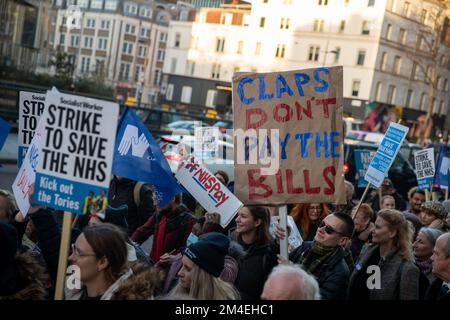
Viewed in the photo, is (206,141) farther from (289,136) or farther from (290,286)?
(290,286)

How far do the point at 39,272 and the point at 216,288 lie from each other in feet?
3.30

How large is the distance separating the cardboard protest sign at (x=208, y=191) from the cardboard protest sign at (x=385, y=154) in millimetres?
2791

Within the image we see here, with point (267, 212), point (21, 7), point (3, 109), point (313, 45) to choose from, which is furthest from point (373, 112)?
point (267, 212)

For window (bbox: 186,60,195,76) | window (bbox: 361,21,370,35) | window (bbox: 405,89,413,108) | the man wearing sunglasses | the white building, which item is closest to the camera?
the man wearing sunglasses

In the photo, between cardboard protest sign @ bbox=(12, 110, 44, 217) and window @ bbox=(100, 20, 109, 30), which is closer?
cardboard protest sign @ bbox=(12, 110, 44, 217)

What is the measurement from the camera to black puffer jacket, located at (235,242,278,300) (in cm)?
505

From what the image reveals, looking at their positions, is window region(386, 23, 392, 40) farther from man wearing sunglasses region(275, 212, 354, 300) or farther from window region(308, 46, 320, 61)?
man wearing sunglasses region(275, 212, 354, 300)

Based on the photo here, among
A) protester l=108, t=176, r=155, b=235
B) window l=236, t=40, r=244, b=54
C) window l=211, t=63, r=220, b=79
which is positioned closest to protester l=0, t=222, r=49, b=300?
protester l=108, t=176, r=155, b=235

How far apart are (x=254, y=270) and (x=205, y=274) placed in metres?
0.87

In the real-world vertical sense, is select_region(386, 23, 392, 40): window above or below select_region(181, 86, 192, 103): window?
above

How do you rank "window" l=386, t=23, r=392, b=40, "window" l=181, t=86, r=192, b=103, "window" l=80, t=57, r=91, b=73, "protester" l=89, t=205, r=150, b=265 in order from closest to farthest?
1. "protester" l=89, t=205, r=150, b=265
2. "window" l=386, t=23, r=392, b=40
3. "window" l=181, t=86, r=192, b=103
4. "window" l=80, t=57, r=91, b=73

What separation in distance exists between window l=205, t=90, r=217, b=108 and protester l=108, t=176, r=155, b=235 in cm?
5749

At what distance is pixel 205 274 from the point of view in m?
4.31

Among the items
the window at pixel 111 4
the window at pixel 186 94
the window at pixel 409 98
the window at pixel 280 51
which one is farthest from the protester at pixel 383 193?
the window at pixel 111 4
